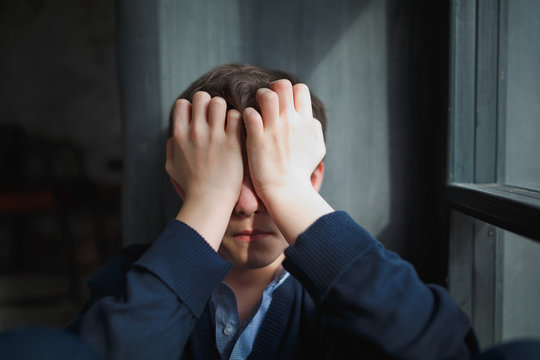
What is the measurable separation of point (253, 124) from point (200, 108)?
97mm

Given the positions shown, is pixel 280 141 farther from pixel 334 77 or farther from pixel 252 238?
pixel 334 77

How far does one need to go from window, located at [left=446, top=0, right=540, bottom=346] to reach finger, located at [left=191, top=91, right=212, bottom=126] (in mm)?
430

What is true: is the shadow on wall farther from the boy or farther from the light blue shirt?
the light blue shirt

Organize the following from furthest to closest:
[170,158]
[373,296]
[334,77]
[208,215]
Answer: [334,77]
[170,158]
[208,215]
[373,296]

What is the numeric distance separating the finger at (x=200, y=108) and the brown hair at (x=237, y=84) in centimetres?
5

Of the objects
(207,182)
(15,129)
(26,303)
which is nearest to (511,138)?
(207,182)

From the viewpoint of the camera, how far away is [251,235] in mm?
574

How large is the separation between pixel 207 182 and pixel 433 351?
341 millimetres

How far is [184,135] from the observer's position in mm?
546

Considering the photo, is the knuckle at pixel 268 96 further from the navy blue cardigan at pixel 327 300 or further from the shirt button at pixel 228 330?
the shirt button at pixel 228 330

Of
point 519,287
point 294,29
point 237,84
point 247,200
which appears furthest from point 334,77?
point 519,287

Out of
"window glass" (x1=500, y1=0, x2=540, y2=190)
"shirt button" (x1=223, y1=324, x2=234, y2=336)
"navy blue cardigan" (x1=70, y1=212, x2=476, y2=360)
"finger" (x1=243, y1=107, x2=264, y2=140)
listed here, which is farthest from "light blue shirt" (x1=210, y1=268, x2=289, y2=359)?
"window glass" (x1=500, y1=0, x2=540, y2=190)

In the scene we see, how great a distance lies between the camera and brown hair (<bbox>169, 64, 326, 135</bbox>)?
1.90 feet

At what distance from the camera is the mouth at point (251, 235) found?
1.88 feet
